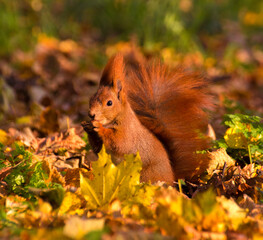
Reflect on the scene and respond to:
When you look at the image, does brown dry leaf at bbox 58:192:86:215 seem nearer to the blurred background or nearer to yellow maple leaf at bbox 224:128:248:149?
yellow maple leaf at bbox 224:128:248:149

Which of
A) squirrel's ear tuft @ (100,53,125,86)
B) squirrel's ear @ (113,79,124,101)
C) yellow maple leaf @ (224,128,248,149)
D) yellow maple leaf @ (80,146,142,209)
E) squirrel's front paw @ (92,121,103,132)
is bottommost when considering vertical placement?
yellow maple leaf @ (224,128,248,149)

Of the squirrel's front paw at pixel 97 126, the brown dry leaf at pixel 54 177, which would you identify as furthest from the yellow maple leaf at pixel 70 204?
the squirrel's front paw at pixel 97 126

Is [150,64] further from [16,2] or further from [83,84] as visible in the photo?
[16,2]

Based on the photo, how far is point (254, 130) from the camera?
205cm

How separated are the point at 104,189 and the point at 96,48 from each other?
439 centimetres

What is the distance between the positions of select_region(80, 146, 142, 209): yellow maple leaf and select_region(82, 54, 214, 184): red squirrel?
1.64 ft

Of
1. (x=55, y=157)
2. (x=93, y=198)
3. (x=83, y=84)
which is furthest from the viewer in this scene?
(x=83, y=84)

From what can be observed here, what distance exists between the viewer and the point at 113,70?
210 centimetres

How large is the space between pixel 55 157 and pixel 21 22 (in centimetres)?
461

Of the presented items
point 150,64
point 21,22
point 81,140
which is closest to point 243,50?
point 21,22

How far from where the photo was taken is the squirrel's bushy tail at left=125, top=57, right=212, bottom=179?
222cm

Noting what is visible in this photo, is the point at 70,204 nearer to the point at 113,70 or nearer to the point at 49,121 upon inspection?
the point at 113,70

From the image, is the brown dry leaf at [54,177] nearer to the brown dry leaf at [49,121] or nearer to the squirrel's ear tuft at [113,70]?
the squirrel's ear tuft at [113,70]

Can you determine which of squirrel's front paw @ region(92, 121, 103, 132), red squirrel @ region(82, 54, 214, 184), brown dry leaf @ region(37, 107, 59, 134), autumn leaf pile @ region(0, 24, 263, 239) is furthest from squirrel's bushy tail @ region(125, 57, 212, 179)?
brown dry leaf @ region(37, 107, 59, 134)
